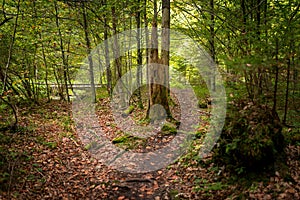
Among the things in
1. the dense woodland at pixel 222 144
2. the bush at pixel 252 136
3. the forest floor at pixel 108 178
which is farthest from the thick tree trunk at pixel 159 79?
the bush at pixel 252 136

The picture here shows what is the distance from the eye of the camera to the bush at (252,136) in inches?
172

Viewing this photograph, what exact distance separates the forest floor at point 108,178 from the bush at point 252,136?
0.26 m

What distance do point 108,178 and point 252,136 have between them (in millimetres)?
3530

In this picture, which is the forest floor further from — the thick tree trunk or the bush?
the thick tree trunk

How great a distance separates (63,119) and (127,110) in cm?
307

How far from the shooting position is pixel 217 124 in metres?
5.60

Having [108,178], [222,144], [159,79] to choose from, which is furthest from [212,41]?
[108,178]

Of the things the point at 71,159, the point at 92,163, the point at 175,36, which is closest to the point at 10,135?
the point at 71,159

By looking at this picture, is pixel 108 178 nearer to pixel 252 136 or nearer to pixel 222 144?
pixel 222 144

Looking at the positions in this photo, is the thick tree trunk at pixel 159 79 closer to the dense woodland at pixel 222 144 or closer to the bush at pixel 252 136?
the dense woodland at pixel 222 144

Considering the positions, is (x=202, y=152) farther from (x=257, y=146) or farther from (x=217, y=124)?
(x=257, y=146)

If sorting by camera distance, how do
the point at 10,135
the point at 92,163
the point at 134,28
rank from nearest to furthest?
the point at 92,163
the point at 10,135
the point at 134,28

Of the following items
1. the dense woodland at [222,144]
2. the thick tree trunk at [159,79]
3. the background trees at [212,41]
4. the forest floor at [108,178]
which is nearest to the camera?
the forest floor at [108,178]

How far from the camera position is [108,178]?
5734 mm
